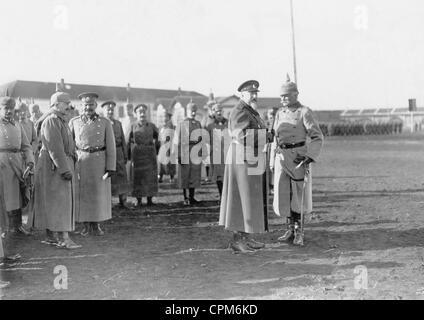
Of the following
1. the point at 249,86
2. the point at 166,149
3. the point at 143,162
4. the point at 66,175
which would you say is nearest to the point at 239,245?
the point at 249,86

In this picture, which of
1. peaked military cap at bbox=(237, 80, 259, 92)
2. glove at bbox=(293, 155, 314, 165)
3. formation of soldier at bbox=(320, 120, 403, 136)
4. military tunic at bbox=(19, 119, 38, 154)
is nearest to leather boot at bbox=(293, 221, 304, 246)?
glove at bbox=(293, 155, 314, 165)

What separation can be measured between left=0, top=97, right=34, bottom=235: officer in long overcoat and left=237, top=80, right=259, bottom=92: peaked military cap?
3.45 meters

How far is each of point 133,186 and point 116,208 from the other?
59cm

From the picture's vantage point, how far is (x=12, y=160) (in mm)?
7531

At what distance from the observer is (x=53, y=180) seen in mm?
6852

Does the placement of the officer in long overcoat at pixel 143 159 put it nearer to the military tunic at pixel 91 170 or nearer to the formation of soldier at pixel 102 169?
the formation of soldier at pixel 102 169

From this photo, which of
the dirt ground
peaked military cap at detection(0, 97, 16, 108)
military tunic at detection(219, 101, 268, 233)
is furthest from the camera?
peaked military cap at detection(0, 97, 16, 108)

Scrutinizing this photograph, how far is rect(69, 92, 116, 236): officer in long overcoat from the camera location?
781 cm

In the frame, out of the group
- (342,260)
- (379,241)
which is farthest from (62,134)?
(379,241)

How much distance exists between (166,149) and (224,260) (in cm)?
880

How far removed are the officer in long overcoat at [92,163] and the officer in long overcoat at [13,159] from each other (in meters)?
0.79

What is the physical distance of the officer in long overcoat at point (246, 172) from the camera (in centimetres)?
658

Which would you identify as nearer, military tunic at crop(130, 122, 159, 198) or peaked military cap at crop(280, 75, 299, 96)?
peaked military cap at crop(280, 75, 299, 96)

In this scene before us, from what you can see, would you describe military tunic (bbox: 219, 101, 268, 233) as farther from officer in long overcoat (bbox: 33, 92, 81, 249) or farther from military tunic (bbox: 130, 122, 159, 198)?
military tunic (bbox: 130, 122, 159, 198)
